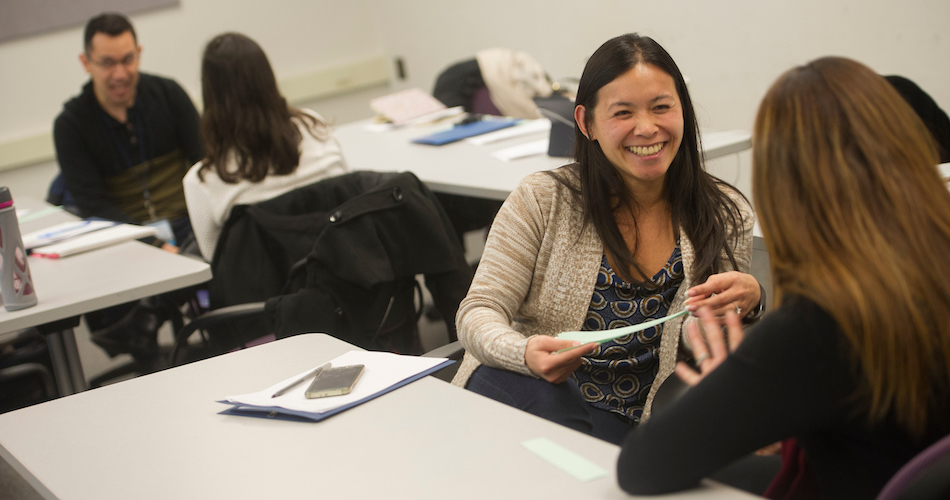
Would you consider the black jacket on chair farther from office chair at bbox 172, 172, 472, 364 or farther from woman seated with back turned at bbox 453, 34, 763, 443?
woman seated with back turned at bbox 453, 34, 763, 443

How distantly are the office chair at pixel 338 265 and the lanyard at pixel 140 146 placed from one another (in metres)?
1.65

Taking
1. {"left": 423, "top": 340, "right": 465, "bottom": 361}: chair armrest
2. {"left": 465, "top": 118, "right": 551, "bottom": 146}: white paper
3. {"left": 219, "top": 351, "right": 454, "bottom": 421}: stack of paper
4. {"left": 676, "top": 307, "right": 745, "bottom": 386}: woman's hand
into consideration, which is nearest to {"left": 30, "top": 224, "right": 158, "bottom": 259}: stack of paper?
{"left": 423, "top": 340, "right": 465, "bottom": 361}: chair armrest

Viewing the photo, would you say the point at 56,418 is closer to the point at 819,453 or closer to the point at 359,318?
Answer: the point at 359,318

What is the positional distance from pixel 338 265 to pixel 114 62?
2112 mm

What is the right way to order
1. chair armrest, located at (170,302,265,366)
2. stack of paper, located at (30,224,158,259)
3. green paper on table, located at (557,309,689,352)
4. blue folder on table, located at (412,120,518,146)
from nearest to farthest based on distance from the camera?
green paper on table, located at (557,309,689,352) → chair armrest, located at (170,302,265,366) → stack of paper, located at (30,224,158,259) → blue folder on table, located at (412,120,518,146)

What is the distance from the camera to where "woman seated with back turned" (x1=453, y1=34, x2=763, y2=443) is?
160 centimetres

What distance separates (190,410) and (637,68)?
1011 millimetres

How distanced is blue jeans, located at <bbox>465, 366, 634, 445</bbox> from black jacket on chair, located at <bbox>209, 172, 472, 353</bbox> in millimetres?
568

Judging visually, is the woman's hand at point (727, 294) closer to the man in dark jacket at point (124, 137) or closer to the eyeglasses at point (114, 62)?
the man in dark jacket at point (124, 137)

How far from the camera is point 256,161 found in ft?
8.47

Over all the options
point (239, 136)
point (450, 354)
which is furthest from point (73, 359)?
point (450, 354)

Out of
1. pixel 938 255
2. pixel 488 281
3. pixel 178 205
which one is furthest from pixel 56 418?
pixel 178 205

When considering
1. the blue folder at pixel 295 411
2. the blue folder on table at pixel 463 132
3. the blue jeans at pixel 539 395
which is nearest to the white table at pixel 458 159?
the blue folder on table at pixel 463 132

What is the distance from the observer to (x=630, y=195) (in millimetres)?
1710
